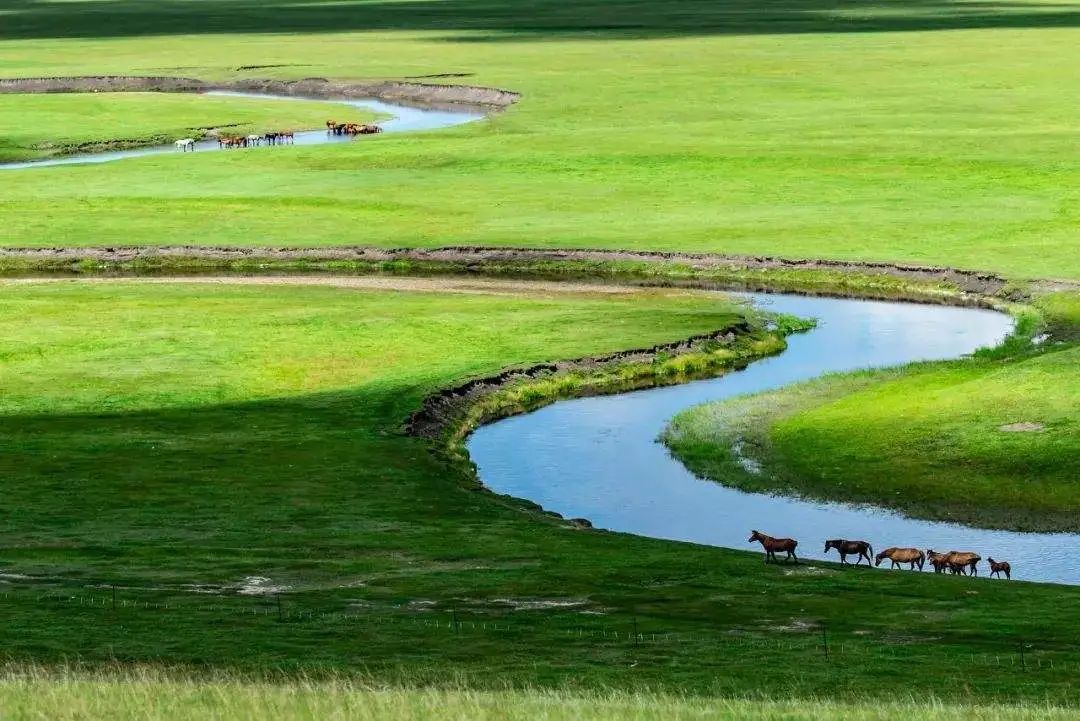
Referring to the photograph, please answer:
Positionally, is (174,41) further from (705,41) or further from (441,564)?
(441,564)

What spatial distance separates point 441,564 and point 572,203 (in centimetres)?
5083

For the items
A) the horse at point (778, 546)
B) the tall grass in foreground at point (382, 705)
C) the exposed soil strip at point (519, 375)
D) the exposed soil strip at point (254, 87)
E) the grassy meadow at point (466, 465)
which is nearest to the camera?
the tall grass in foreground at point (382, 705)

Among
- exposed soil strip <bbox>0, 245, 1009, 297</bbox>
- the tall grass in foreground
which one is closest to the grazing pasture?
exposed soil strip <bbox>0, 245, 1009, 297</bbox>

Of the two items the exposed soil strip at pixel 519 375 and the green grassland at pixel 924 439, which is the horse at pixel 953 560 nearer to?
the green grassland at pixel 924 439

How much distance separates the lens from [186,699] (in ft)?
62.6

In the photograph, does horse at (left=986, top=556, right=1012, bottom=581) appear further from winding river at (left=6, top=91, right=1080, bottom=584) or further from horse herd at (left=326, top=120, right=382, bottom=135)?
horse herd at (left=326, top=120, right=382, bottom=135)

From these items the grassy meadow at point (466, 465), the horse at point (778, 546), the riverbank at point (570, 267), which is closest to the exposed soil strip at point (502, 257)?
the riverbank at point (570, 267)

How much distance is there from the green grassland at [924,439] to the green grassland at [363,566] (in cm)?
637

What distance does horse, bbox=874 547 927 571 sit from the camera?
112 ft

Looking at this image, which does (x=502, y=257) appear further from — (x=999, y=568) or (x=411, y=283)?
(x=999, y=568)

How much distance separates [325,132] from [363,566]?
85812 millimetres

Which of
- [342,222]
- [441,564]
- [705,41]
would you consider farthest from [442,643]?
[705,41]

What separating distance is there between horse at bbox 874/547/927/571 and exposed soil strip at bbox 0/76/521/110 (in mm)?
99311

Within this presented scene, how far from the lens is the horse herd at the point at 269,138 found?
107625 millimetres
